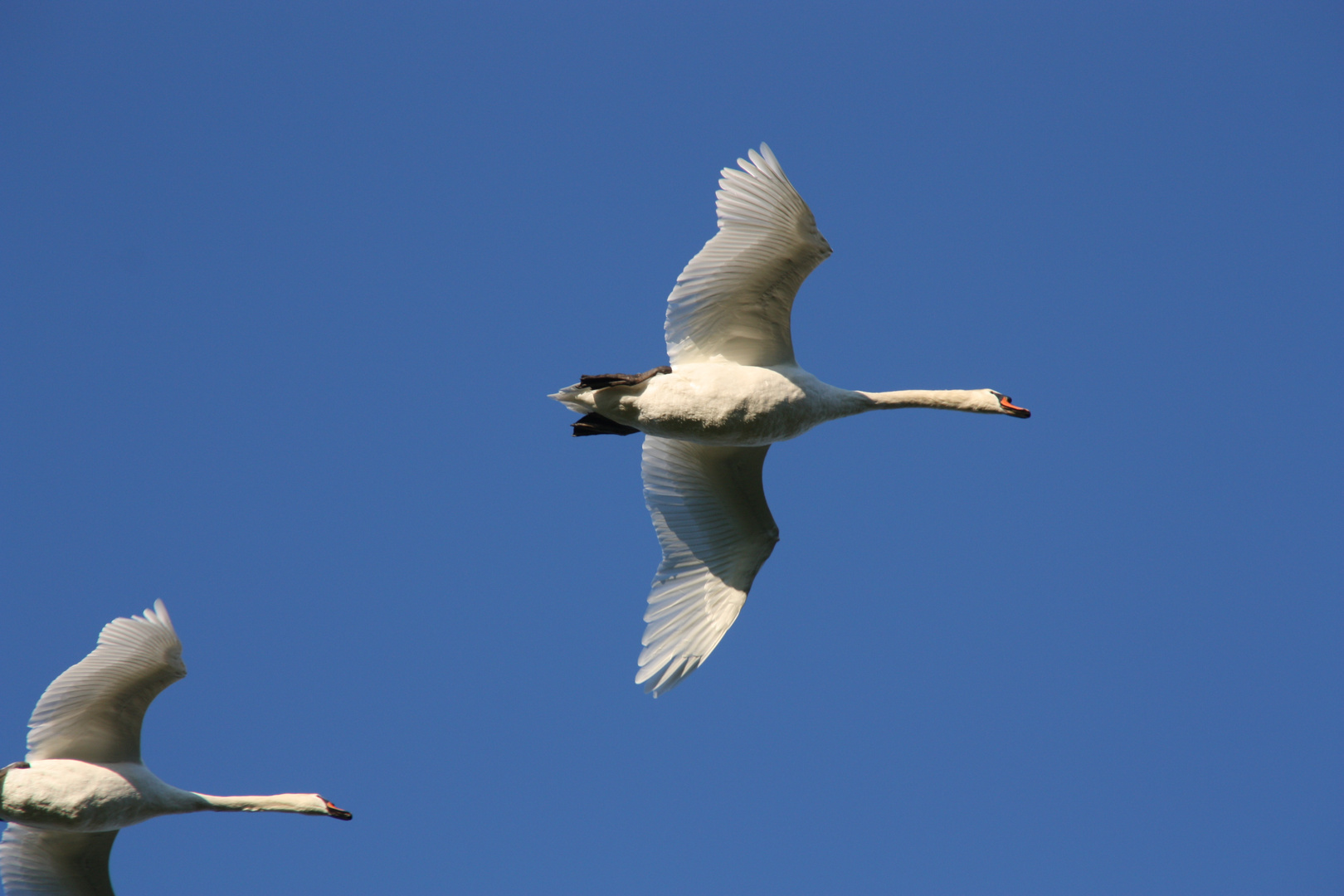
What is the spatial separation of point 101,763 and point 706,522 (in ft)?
24.6

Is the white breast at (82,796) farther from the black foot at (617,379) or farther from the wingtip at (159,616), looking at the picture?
the black foot at (617,379)

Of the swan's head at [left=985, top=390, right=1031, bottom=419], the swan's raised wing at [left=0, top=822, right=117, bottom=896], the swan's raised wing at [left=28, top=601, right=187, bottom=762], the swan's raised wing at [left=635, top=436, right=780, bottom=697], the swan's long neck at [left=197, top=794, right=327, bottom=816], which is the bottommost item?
the swan's raised wing at [left=0, top=822, right=117, bottom=896]

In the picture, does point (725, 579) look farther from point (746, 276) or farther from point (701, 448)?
point (746, 276)

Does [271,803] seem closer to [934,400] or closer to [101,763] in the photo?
[101,763]

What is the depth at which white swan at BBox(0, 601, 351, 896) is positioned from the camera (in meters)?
12.5

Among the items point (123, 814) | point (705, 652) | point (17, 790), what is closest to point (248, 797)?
point (123, 814)

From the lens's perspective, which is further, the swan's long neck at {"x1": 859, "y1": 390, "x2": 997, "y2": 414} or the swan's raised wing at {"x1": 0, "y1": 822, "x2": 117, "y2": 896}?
the swan's raised wing at {"x1": 0, "y1": 822, "x2": 117, "y2": 896}

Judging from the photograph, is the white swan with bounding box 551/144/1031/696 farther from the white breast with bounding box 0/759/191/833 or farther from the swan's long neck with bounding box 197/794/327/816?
the white breast with bounding box 0/759/191/833

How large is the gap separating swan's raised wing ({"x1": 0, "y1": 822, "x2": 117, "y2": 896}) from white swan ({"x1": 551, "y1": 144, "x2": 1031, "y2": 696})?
23.7 ft

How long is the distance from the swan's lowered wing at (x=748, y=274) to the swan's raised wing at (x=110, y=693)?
6594 millimetres

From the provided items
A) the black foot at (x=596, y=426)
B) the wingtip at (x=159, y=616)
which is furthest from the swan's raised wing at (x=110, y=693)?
the black foot at (x=596, y=426)

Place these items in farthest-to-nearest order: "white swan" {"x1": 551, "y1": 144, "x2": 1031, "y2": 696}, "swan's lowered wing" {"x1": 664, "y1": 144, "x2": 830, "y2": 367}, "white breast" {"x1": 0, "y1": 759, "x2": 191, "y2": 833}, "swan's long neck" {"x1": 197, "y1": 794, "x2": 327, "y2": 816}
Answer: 1. "swan's long neck" {"x1": 197, "y1": 794, "x2": 327, "y2": 816}
2. "white breast" {"x1": 0, "y1": 759, "x2": 191, "y2": 833}
3. "white swan" {"x1": 551, "y1": 144, "x2": 1031, "y2": 696}
4. "swan's lowered wing" {"x1": 664, "y1": 144, "x2": 830, "y2": 367}

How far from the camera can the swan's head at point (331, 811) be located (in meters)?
13.2

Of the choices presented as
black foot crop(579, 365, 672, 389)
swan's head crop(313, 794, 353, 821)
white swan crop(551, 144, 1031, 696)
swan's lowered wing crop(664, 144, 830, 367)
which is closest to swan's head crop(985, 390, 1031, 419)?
white swan crop(551, 144, 1031, 696)
